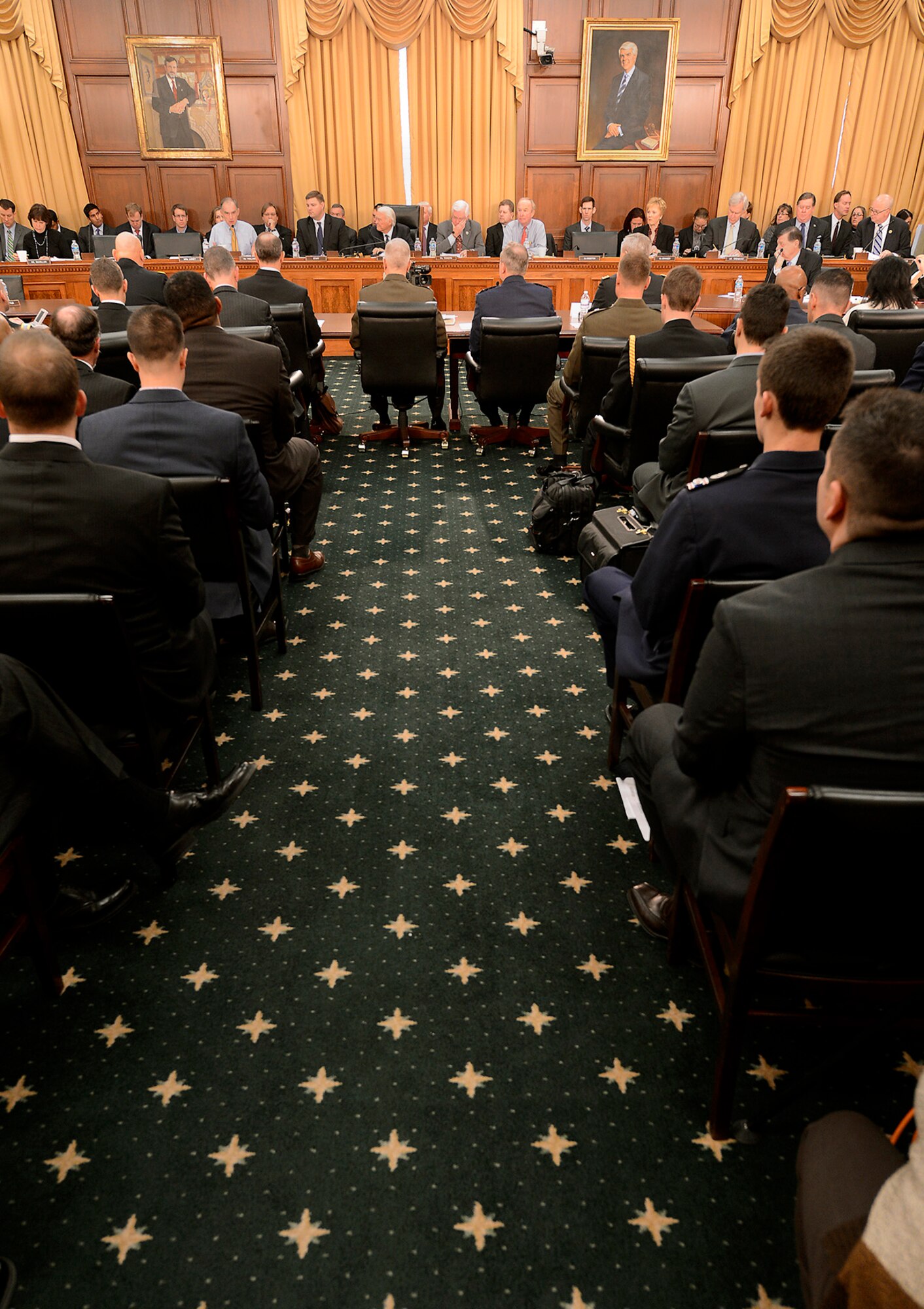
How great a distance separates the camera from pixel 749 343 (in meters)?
3.03

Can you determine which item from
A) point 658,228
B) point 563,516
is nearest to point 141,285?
point 563,516

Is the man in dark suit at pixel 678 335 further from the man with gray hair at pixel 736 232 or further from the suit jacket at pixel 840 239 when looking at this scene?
the suit jacket at pixel 840 239

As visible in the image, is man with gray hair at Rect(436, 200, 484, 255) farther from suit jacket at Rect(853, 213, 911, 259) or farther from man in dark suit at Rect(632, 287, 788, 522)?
man in dark suit at Rect(632, 287, 788, 522)

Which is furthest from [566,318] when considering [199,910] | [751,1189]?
[751,1189]

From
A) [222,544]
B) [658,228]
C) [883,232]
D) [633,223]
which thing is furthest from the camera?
[633,223]

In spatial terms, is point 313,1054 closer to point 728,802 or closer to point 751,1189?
point 751,1189

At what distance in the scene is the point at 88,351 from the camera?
3.04m

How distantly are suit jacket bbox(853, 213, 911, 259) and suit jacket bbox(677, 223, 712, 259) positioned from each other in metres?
1.59

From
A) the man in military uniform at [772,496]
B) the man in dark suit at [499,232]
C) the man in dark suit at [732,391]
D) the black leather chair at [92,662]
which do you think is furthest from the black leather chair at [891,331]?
the man in dark suit at [499,232]

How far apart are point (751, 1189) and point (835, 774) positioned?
81cm

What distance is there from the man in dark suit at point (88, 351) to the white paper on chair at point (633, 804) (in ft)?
7.29

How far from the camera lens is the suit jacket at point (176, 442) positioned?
2463mm

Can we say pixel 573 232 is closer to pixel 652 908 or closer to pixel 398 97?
pixel 398 97

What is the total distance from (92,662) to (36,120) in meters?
10.8
